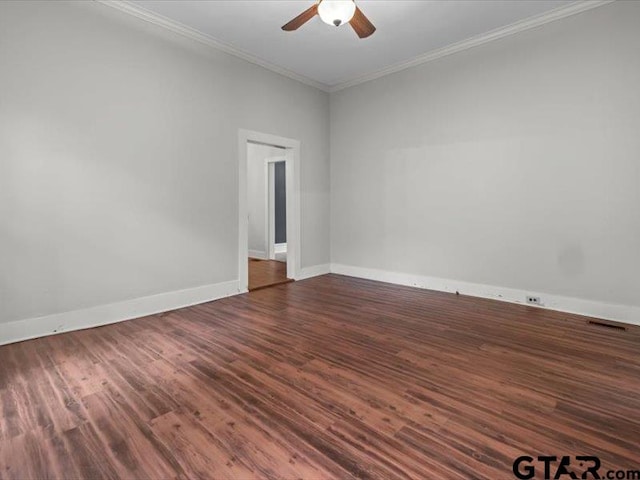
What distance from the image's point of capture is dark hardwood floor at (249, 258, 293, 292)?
487 centimetres

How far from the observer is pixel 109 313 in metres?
3.24

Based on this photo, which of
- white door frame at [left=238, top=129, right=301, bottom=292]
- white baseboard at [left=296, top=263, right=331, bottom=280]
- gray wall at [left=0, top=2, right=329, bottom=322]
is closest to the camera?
gray wall at [left=0, top=2, right=329, bottom=322]

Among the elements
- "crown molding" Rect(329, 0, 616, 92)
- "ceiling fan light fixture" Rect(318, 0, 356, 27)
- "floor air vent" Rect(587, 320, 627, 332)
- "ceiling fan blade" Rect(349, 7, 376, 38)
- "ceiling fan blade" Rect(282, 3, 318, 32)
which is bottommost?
"floor air vent" Rect(587, 320, 627, 332)

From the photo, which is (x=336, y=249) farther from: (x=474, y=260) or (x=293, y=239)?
(x=474, y=260)

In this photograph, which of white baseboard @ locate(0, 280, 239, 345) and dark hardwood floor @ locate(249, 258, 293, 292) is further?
dark hardwood floor @ locate(249, 258, 293, 292)

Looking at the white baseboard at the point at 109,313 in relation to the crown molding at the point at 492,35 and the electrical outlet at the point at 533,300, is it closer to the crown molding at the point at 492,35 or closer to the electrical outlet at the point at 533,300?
the electrical outlet at the point at 533,300

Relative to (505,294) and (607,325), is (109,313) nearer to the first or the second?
(505,294)

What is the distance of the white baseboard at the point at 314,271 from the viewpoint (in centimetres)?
530

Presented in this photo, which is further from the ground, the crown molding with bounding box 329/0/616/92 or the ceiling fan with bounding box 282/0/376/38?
the crown molding with bounding box 329/0/616/92

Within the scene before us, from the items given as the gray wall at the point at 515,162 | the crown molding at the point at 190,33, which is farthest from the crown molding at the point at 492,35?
the crown molding at the point at 190,33

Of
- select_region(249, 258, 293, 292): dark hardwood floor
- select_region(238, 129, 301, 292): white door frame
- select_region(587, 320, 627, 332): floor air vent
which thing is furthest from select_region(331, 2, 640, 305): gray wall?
select_region(249, 258, 293, 292): dark hardwood floor

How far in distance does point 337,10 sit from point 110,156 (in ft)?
8.18

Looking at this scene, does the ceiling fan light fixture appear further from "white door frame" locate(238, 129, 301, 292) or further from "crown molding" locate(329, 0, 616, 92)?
Answer: "crown molding" locate(329, 0, 616, 92)

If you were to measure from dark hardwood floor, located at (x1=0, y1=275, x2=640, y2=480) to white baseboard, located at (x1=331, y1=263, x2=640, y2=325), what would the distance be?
0.24 meters
